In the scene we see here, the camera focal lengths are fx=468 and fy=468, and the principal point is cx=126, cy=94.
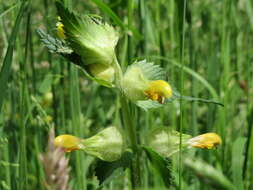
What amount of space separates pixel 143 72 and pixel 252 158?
0.29 m

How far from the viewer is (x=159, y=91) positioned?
0.56 metres

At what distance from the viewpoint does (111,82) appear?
0.62 meters

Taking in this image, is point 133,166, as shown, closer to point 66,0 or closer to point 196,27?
point 66,0

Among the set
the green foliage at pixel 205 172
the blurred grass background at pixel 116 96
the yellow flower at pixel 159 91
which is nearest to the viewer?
the green foliage at pixel 205 172

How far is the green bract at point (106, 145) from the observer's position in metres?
0.61

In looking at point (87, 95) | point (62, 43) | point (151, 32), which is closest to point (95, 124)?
point (87, 95)

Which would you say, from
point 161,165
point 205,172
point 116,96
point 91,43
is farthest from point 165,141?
point 116,96

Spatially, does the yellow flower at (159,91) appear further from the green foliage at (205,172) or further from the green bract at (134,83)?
the green foliage at (205,172)

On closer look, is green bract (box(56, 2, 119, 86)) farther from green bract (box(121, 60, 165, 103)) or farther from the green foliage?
the green foliage

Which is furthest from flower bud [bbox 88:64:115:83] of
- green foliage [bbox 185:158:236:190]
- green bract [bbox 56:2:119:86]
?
green foliage [bbox 185:158:236:190]

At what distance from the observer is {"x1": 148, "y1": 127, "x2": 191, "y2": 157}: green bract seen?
0.63 meters

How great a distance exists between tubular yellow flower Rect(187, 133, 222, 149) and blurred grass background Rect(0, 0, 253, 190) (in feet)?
0.15

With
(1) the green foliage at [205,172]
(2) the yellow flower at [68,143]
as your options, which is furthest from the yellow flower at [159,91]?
(1) the green foliage at [205,172]

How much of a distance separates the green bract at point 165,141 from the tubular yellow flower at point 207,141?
0.05 feet
